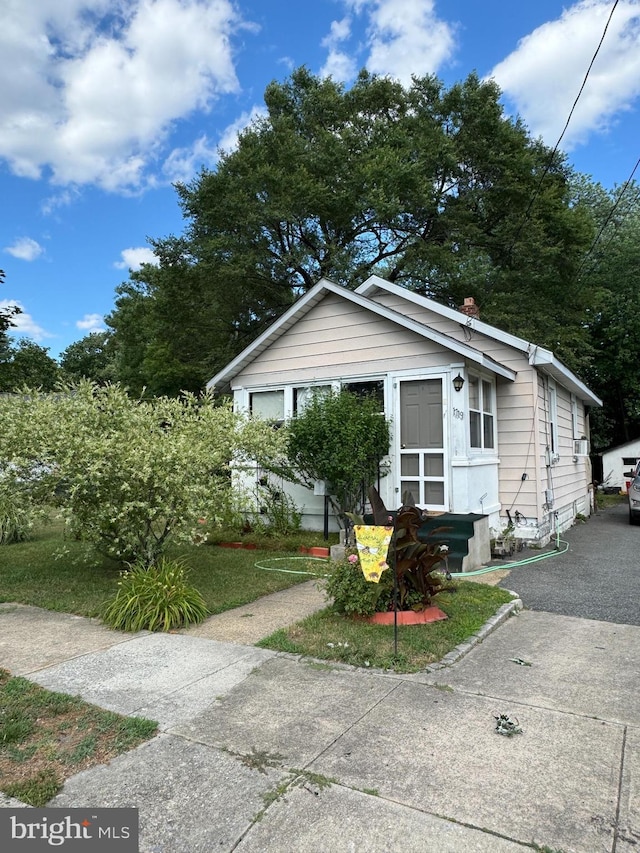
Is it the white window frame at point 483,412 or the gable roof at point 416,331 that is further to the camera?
the white window frame at point 483,412

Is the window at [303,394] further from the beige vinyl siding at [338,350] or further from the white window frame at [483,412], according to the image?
the white window frame at [483,412]

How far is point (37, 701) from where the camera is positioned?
3477 millimetres

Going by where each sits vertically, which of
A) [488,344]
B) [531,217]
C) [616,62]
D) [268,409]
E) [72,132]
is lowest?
[268,409]

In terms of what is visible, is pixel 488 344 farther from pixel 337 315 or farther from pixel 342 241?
pixel 342 241

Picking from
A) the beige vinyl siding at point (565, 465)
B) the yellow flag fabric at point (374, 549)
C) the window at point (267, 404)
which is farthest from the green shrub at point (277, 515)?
the yellow flag fabric at point (374, 549)

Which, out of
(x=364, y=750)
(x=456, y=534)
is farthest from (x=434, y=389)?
(x=364, y=750)

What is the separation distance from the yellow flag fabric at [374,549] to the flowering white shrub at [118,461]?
6.87 feet

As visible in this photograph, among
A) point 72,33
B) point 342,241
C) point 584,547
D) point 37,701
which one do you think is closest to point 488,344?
point 584,547

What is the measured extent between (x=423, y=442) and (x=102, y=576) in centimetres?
518

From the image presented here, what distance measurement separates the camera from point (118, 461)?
5430 millimetres

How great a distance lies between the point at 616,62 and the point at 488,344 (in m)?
4.32

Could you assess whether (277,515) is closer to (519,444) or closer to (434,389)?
(434,389)

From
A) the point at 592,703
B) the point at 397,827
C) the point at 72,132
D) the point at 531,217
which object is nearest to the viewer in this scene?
the point at 397,827

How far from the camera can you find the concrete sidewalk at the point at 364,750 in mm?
2217
